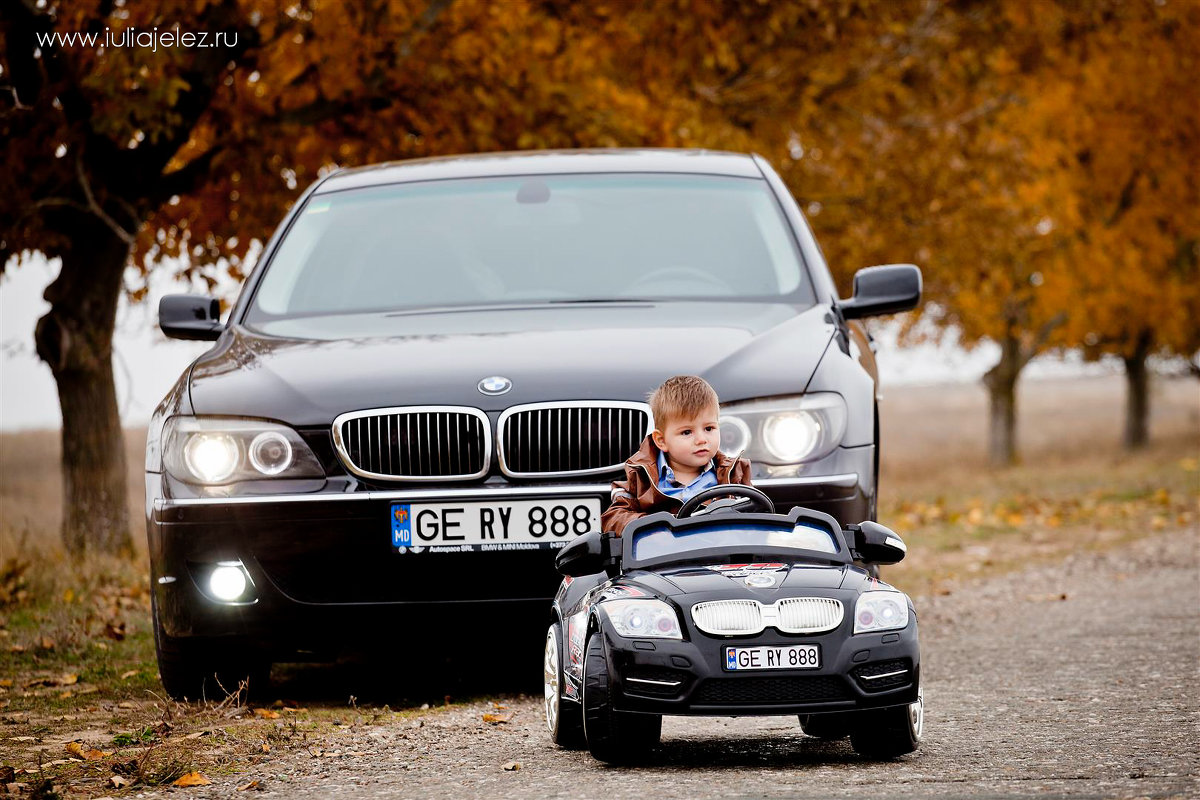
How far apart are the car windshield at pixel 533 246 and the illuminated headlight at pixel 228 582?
119 centimetres

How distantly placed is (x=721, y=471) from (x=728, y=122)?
10.7 meters

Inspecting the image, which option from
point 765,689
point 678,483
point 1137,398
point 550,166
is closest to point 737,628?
point 765,689

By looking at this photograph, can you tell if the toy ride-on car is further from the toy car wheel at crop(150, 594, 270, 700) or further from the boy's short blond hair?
the toy car wheel at crop(150, 594, 270, 700)

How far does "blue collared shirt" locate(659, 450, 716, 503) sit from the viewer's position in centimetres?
445

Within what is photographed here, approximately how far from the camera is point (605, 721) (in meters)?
4.10

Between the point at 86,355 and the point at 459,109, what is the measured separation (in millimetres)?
3048

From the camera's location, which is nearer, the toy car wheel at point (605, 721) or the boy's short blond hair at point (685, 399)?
the toy car wheel at point (605, 721)

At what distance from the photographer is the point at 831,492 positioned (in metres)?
5.05

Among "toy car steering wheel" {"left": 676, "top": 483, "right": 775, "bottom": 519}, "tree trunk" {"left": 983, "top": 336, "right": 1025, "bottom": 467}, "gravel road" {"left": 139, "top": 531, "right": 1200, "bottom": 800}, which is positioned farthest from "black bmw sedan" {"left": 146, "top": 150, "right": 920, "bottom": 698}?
"tree trunk" {"left": 983, "top": 336, "right": 1025, "bottom": 467}

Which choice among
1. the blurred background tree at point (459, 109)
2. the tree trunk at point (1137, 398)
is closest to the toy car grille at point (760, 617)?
the blurred background tree at point (459, 109)

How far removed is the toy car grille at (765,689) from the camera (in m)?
3.94

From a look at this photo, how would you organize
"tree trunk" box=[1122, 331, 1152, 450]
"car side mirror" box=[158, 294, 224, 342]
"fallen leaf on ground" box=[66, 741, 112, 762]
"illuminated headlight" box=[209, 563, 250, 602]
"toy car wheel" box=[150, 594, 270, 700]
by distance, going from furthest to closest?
"tree trunk" box=[1122, 331, 1152, 450] < "car side mirror" box=[158, 294, 224, 342] < "toy car wheel" box=[150, 594, 270, 700] < "illuminated headlight" box=[209, 563, 250, 602] < "fallen leaf on ground" box=[66, 741, 112, 762]

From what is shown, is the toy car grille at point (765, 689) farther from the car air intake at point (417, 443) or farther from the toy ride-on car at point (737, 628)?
the car air intake at point (417, 443)

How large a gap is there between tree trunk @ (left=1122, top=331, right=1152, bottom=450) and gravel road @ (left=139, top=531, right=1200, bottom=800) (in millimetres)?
26881
